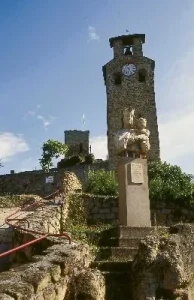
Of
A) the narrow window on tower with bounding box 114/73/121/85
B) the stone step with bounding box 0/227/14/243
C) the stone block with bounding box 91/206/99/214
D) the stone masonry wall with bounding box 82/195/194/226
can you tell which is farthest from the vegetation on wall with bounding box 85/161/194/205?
the narrow window on tower with bounding box 114/73/121/85

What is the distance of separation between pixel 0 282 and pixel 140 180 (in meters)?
5.68

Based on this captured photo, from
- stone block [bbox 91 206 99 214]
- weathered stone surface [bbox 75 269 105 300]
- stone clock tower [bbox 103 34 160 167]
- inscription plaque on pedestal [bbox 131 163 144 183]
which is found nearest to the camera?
weathered stone surface [bbox 75 269 105 300]

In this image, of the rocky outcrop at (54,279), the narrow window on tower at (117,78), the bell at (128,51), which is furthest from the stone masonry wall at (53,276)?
the bell at (128,51)

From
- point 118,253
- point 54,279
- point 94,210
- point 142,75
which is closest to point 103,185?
point 94,210

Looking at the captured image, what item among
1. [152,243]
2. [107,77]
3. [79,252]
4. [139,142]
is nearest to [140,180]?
[139,142]

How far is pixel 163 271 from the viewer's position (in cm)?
566

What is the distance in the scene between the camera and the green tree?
4456 centimetres

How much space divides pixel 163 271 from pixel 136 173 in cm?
345

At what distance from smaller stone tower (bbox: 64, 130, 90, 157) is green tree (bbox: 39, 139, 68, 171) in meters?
1.34

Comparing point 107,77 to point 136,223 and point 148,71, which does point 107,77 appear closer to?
point 148,71

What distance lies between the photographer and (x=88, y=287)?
466 centimetres

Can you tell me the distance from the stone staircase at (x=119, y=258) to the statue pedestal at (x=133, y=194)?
43cm

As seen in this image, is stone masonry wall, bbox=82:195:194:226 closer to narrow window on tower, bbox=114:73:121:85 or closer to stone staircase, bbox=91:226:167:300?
stone staircase, bbox=91:226:167:300

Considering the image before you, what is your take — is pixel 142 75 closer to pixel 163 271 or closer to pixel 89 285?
pixel 163 271
